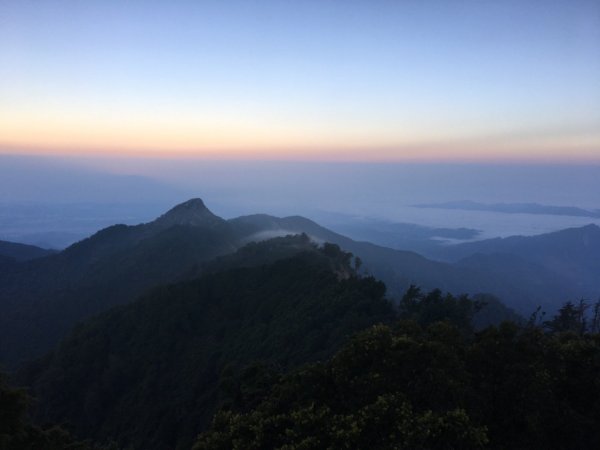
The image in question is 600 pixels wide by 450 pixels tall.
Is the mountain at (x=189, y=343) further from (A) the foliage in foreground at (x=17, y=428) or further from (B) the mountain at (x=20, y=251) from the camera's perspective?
(B) the mountain at (x=20, y=251)

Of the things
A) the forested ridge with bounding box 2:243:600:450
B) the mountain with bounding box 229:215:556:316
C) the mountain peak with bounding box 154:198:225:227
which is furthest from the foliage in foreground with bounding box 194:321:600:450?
the mountain peak with bounding box 154:198:225:227

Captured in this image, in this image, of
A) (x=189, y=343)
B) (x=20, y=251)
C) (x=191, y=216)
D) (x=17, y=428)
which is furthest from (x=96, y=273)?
(x=17, y=428)

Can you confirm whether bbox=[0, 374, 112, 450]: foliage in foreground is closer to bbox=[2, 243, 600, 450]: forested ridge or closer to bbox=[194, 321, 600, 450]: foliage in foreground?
bbox=[2, 243, 600, 450]: forested ridge

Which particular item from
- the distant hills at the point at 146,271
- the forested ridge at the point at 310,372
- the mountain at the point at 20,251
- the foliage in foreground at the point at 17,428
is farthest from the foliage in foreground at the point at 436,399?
the mountain at the point at 20,251

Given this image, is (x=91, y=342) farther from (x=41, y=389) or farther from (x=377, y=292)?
(x=377, y=292)

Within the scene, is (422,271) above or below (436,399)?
below

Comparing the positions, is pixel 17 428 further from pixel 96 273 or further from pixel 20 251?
pixel 20 251
